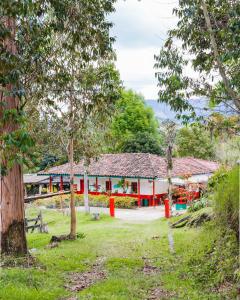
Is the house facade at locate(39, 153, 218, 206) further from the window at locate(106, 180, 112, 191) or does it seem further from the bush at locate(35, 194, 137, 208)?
the bush at locate(35, 194, 137, 208)

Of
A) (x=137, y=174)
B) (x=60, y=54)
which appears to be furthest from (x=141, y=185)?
(x=60, y=54)

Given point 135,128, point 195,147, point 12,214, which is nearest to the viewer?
point 12,214

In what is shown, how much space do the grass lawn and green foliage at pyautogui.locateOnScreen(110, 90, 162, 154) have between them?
94.8 feet

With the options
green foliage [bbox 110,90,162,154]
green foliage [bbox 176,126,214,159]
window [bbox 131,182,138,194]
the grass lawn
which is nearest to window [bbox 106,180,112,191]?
window [bbox 131,182,138,194]

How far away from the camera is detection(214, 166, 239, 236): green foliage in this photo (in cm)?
854

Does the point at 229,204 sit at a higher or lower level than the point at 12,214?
higher

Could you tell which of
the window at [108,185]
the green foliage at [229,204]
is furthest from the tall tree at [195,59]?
the window at [108,185]

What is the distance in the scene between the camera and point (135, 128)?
47.7 m

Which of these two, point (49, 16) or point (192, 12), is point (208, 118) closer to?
point (192, 12)

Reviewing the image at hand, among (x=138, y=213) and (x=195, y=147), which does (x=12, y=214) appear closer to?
(x=138, y=213)

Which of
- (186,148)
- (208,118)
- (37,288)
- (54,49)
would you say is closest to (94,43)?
(54,49)

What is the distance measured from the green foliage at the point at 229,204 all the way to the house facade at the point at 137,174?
859 inches

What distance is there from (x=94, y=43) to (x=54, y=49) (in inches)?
63.5

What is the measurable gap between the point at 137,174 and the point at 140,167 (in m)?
1.31
